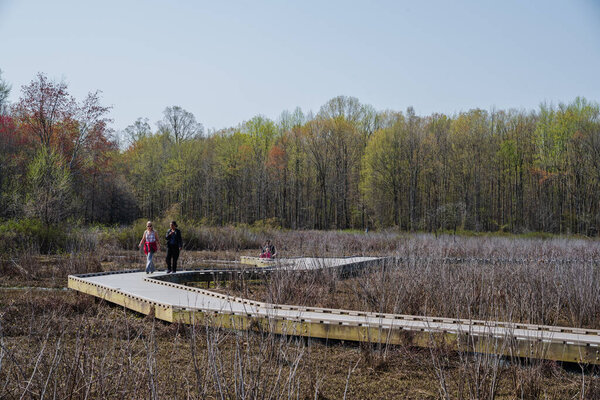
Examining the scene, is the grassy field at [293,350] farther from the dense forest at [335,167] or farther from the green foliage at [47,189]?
the dense forest at [335,167]

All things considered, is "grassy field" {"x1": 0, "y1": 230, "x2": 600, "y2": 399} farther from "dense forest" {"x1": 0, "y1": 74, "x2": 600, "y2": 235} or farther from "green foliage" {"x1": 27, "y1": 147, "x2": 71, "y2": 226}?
"dense forest" {"x1": 0, "y1": 74, "x2": 600, "y2": 235}

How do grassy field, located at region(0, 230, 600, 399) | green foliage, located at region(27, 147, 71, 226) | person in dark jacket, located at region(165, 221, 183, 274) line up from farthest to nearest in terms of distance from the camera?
green foliage, located at region(27, 147, 71, 226) < person in dark jacket, located at region(165, 221, 183, 274) < grassy field, located at region(0, 230, 600, 399)

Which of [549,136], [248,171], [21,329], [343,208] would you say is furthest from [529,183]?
[21,329]

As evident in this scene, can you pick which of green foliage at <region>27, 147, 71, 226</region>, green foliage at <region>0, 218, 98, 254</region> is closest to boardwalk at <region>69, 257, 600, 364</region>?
green foliage at <region>0, 218, 98, 254</region>

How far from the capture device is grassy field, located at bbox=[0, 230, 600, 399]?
2.75 m

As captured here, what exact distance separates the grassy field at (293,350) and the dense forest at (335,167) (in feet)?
44.5

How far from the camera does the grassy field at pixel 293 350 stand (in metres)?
2.75

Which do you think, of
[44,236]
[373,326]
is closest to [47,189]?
[44,236]

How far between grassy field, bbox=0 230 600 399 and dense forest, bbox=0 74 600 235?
44.5ft

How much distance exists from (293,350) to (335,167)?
32493 millimetres

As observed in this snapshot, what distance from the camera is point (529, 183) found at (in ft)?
104

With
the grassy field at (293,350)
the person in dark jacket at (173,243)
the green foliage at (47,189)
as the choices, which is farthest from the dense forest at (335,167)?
the grassy field at (293,350)

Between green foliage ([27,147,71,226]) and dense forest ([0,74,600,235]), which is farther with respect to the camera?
dense forest ([0,74,600,235])

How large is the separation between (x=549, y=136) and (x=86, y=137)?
25.8m
